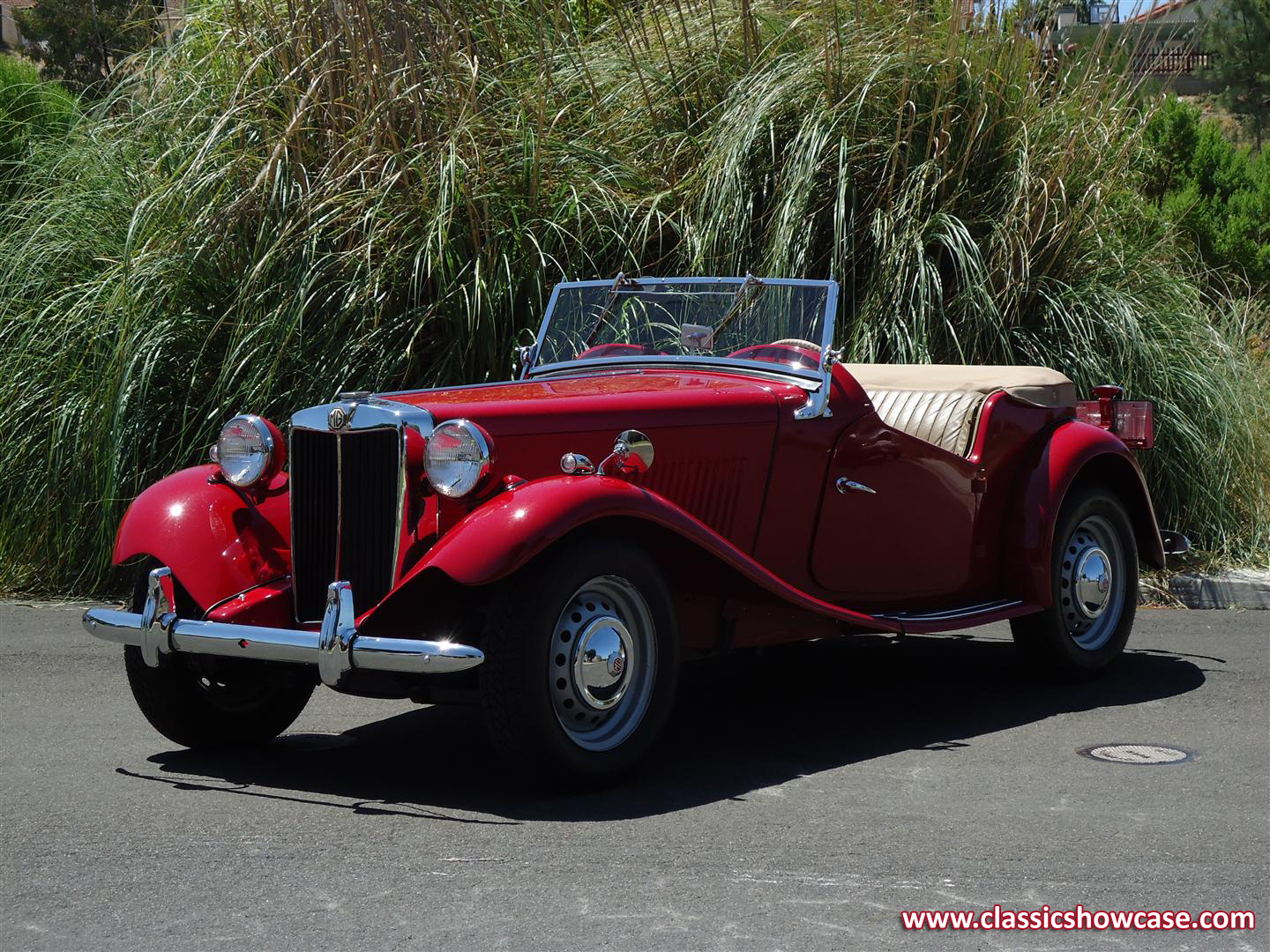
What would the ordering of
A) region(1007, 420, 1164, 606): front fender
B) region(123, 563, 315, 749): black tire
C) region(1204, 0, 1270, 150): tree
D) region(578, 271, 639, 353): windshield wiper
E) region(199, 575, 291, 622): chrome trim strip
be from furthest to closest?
region(1204, 0, 1270, 150): tree, region(578, 271, 639, 353): windshield wiper, region(1007, 420, 1164, 606): front fender, region(123, 563, 315, 749): black tire, region(199, 575, 291, 622): chrome trim strip

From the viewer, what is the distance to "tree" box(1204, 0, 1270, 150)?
85.2ft

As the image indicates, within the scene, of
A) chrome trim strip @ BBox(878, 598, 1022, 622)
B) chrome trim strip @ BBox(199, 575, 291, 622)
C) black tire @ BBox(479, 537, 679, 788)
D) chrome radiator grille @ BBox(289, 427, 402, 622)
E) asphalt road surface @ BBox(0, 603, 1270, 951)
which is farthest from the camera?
chrome trim strip @ BBox(878, 598, 1022, 622)

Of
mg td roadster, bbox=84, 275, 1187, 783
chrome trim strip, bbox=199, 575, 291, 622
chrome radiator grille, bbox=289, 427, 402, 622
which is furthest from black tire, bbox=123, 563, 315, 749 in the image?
chrome radiator grille, bbox=289, 427, 402, 622

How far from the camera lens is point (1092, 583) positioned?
6.09 metres

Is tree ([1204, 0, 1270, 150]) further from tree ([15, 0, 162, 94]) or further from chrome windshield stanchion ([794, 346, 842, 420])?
chrome windshield stanchion ([794, 346, 842, 420])

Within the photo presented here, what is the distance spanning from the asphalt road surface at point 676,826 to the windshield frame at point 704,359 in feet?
4.14

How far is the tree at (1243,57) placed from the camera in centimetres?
2597

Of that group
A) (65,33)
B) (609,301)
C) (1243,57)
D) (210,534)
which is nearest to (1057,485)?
(609,301)

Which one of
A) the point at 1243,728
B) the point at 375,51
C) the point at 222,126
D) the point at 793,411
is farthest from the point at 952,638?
the point at 222,126

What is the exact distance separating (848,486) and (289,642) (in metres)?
2.09

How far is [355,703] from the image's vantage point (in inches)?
227

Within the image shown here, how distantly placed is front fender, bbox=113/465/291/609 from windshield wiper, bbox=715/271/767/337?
172 centimetres

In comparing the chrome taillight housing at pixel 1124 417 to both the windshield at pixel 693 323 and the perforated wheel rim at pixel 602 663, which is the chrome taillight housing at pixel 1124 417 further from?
the perforated wheel rim at pixel 602 663

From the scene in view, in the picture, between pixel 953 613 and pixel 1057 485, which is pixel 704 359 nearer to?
pixel 953 613
